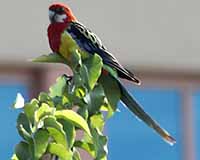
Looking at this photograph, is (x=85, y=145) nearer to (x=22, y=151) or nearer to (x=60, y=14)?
(x=22, y=151)

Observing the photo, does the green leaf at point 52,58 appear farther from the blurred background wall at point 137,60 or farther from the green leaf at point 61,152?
the blurred background wall at point 137,60

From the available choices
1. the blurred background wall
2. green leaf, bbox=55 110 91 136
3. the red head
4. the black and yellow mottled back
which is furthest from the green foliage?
the blurred background wall

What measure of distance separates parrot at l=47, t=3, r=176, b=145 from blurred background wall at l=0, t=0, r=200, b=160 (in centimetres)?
290

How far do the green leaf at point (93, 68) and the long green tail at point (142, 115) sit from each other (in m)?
0.13

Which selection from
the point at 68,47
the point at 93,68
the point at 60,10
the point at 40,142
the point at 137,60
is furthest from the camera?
the point at 137,60

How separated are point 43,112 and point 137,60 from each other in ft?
12.4

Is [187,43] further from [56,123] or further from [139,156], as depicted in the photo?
[56,123]

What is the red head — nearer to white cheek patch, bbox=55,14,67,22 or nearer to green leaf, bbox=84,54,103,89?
white cheek patch, bbox=55,14,67,22

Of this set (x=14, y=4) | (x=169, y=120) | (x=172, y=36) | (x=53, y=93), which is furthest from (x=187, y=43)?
(x=53, y=93)

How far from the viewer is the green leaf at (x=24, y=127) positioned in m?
1.14

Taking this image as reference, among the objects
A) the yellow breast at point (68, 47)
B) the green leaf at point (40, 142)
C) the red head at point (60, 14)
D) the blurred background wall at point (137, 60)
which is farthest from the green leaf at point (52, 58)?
the blurred background wall at point (137, 60)

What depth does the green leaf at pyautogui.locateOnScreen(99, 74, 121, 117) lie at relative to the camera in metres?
1.32

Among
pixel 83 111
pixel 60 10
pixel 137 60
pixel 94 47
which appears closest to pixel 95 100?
pixel 83 111

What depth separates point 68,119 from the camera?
116cm
